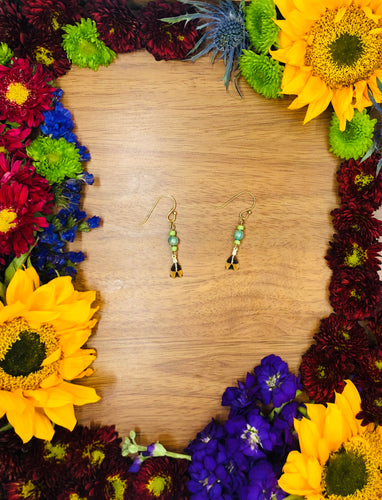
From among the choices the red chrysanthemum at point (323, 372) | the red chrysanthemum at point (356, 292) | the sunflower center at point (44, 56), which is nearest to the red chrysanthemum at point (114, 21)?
the sunflower center at point (44, 56)

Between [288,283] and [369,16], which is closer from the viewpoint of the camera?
[369,16]

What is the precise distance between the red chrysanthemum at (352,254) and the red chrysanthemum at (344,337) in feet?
0.40

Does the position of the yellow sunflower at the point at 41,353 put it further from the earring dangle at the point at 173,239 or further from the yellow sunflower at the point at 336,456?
the yellow sunflower at the point at 336,456

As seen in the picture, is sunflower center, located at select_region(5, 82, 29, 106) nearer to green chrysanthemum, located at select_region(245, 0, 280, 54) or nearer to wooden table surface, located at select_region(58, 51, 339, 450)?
wooden table surface, located at select_region(58, 51, 339, 450)

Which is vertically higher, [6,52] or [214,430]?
[6,52]

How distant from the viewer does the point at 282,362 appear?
0.98 meters

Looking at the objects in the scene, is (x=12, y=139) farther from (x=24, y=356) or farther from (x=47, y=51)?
(x=24, y=356)

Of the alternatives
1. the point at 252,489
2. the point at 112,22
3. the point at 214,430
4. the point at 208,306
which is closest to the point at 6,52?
the point at 112,22

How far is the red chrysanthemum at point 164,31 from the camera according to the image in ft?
3.15

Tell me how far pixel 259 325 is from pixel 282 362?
10 centimetres

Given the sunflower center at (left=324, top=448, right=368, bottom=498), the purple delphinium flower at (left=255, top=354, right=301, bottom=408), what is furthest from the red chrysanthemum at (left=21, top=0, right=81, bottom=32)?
the sunflower center at (left=324, top=448, right=368, bottom=498)

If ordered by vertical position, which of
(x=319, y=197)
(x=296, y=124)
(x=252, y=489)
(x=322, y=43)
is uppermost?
(x=322, y=43)

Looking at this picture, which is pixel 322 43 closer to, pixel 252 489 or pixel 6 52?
pixel 6 52

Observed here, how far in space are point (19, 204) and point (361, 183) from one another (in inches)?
29.0
